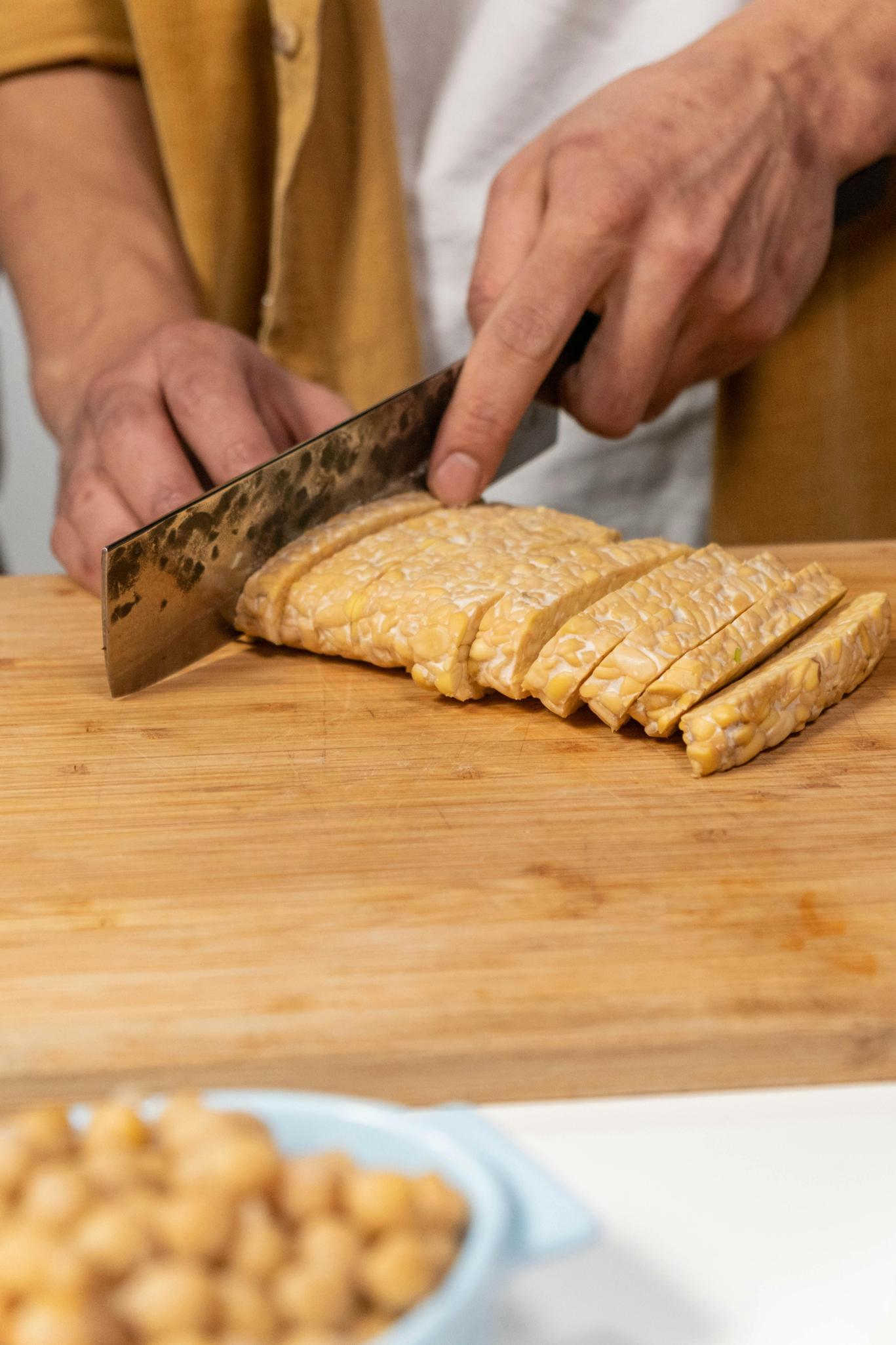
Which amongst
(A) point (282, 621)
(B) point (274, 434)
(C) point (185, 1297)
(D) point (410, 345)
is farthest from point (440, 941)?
(D) point (410, 345)

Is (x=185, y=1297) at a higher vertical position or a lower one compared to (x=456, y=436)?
higher

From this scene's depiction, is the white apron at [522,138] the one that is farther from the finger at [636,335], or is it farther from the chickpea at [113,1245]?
the chickpea at [113,1245]

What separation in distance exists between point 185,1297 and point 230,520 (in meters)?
1.41

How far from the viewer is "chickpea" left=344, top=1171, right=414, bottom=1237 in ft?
2.19

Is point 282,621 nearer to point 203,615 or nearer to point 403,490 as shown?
point 203,615

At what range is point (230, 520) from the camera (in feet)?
6.24

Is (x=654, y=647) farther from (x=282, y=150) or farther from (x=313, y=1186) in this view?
(x=282, y=150)

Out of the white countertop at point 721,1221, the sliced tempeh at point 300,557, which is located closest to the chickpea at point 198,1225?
the white countertop at point 721,1221

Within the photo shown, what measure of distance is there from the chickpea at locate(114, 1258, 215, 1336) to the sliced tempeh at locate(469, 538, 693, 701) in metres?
1.14

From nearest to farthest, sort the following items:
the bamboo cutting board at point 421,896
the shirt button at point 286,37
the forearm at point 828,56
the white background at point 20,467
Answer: the bamboo cutting board at point 421,896 → the forearm at point 828,56 → the shirt button at point 286,37 → the white background at point 20,467

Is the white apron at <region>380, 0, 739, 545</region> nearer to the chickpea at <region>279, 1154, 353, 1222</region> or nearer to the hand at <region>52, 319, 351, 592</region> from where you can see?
the hand at <region>52, 319, 351, 592</region>

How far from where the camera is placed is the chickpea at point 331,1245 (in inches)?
25.2

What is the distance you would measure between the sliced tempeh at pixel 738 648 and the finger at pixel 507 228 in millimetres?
753

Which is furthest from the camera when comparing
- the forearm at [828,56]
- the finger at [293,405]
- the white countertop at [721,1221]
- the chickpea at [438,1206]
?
the finger at [293,405]
